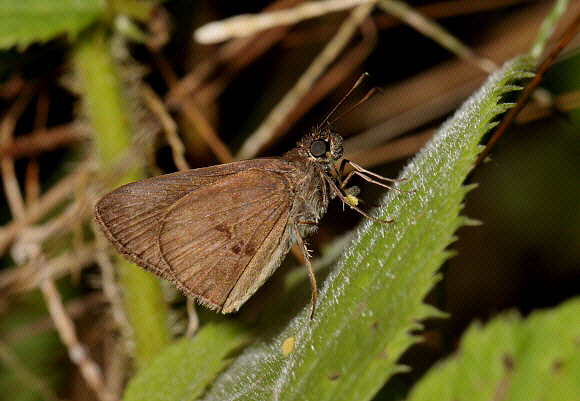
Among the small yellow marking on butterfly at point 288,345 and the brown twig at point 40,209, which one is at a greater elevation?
the small yellow marking on butterfly at point 288,345

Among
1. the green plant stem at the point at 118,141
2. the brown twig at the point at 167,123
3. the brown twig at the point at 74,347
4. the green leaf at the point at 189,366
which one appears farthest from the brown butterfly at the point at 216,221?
the brown twig at the point at 74,347

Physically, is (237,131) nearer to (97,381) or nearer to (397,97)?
(397,97)

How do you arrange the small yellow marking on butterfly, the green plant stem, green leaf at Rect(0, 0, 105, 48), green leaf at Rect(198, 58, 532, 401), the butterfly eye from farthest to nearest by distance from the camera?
the green plant stem
green leaf at Rect(0, 0, 105, 48)
the butterfly eye
the small yellow marking on butterfly
green leaf at Rect(198, 58, 532, 401)

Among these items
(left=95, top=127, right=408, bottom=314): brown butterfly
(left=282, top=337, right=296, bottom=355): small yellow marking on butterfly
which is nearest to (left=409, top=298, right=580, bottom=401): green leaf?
(left=282, top=337, right=296, bottom=355): small yellow marking on butterfly

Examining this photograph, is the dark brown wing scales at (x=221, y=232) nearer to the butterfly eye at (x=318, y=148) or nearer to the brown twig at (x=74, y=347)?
the butterfly eye at (x=318, y=148)

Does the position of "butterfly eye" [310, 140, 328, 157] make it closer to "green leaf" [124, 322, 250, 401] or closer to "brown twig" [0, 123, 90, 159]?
"green leaf" [124, 322, 250, 401]

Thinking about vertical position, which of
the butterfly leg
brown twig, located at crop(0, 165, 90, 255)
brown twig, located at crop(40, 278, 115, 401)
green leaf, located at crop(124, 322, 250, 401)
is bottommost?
brown twig, located at crop(40, 278, 115, 401)

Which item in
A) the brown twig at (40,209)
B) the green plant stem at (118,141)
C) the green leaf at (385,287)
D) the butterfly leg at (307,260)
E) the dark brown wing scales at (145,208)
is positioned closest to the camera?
the green leaf at (385,287)
